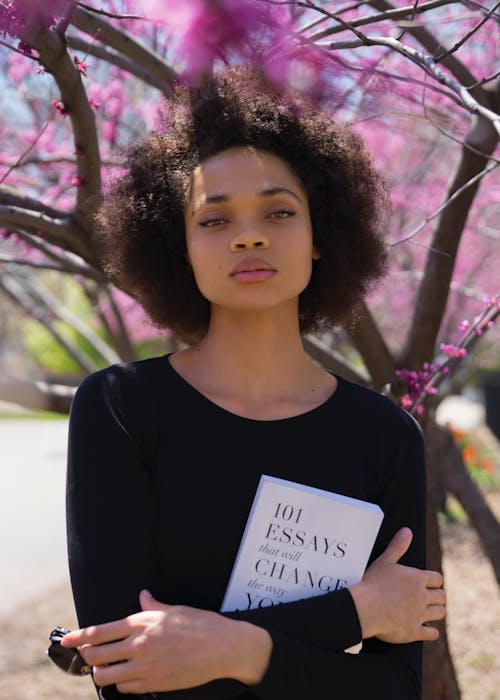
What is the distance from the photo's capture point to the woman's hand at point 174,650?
46.0 inches

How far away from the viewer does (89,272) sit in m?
2.38

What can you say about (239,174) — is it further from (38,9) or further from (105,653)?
(105,653)

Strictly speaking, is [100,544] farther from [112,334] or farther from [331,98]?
[112,334]

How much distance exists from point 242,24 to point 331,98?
0.53 m

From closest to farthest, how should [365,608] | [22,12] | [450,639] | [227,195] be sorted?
[365,608], [227,195], [22,12], [450,639]

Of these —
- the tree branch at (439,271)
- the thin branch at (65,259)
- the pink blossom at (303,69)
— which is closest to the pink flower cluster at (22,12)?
the pink blossom at (303,69)

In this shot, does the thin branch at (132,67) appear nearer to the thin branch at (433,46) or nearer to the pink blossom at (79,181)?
the pink blossom at (79,181)

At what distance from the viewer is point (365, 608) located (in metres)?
1.29

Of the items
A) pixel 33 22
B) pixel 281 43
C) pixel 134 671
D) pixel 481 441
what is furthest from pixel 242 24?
pixel 481 441

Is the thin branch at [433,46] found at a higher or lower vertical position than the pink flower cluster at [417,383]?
higher

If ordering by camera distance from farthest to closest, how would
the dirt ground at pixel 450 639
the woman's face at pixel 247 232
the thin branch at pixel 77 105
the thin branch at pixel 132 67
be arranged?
the dirt ground at pixel 450 639
the thin branch at pixel 132 67
the thin branch at pixel 77 105
the woman's face at pixel 247 232

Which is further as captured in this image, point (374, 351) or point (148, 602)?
point (374, 351)

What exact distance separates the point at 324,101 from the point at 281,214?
44 cm

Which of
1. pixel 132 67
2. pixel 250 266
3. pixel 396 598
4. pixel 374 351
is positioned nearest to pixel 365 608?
pixel 396 598
